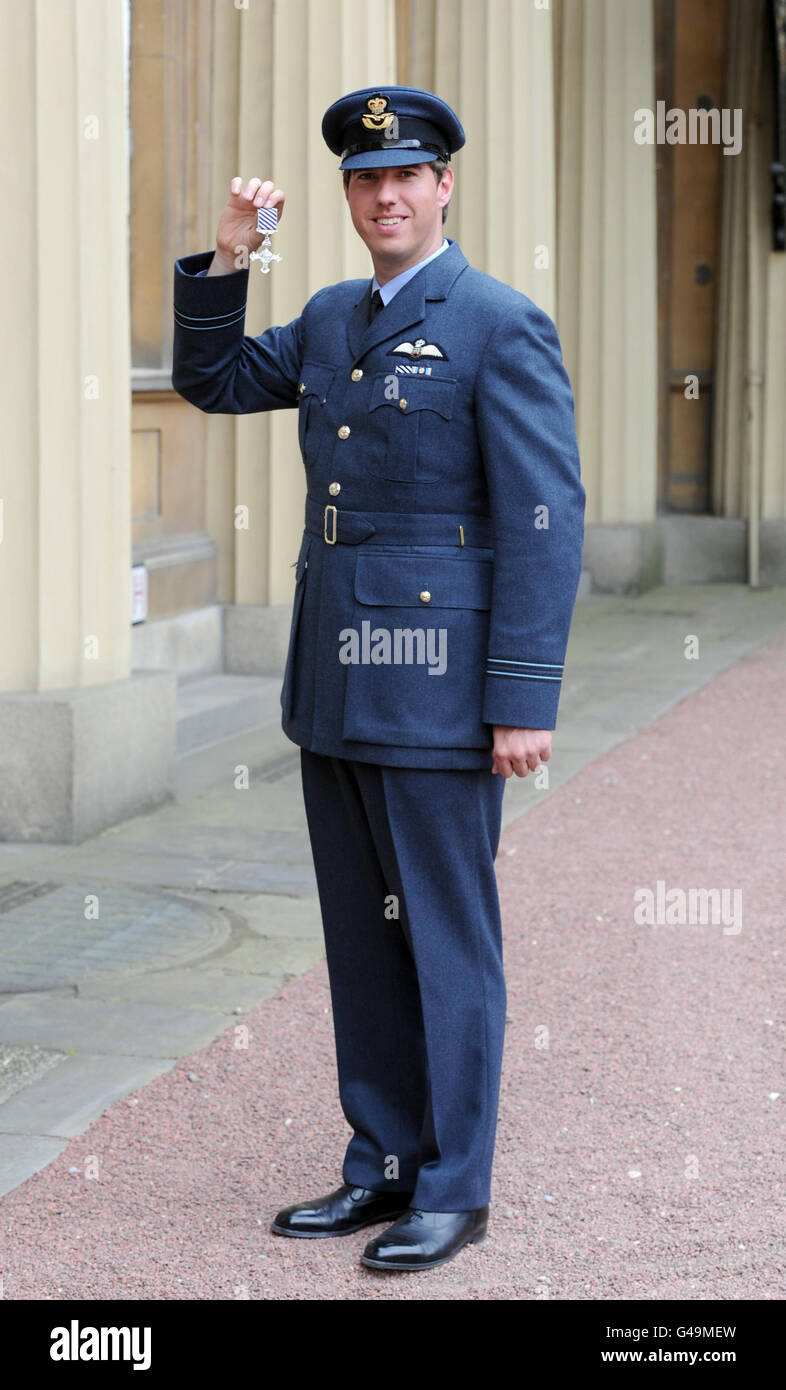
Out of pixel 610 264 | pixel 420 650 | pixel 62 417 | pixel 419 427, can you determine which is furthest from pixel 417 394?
pixel 610 264

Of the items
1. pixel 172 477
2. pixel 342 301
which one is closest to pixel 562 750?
pixel 172 477

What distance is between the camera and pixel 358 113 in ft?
10.6

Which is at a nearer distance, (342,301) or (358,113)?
(358,113)

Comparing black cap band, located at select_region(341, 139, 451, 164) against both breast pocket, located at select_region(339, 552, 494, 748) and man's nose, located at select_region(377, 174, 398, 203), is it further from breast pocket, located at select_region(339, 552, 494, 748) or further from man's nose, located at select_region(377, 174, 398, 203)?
breast pocket, located at select_region(339, 552, 494, 748)

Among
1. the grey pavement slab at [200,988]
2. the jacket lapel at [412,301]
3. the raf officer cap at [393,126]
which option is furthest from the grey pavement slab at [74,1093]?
the raf officer cap at [393,126]

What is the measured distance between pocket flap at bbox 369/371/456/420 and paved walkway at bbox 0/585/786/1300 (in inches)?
57.6

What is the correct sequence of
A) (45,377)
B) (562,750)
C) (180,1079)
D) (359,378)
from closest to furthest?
(359,378), (180,1079), (45,377), (562,750)

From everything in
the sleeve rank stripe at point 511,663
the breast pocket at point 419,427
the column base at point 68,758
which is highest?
the breast pocket at point 419,427

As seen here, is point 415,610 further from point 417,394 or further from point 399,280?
point 399,280

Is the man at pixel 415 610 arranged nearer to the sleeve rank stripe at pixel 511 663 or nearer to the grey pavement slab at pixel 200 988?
the sleeve rank stripe at pixel 511 663

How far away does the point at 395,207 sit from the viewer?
3203 millimetres

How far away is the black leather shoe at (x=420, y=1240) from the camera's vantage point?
10.9 ft
